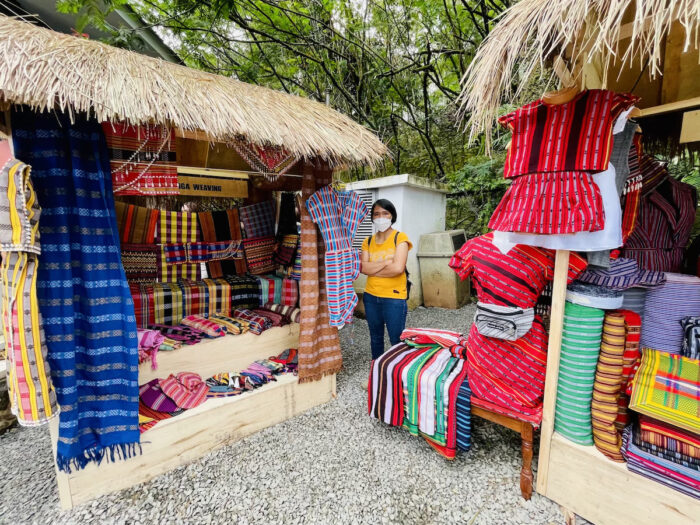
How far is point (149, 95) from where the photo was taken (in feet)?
6.27

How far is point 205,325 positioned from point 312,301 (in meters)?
0.95

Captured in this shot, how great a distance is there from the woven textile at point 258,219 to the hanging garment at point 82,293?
5.13 feet

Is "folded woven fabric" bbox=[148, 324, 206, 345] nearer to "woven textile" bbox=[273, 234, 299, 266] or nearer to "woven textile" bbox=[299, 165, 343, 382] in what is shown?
"woven textile" bbox=[299, 165, 343, 382]

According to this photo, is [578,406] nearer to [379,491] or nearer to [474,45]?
[379,491]

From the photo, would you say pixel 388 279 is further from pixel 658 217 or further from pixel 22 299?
pixel 22 299

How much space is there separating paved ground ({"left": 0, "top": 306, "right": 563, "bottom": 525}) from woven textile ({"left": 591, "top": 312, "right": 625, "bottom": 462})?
51cm

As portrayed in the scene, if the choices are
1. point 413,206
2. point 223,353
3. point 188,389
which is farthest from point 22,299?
point 413,206

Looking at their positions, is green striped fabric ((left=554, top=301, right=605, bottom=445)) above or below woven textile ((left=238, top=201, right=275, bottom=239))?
below

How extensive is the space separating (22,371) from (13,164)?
0.98 metres

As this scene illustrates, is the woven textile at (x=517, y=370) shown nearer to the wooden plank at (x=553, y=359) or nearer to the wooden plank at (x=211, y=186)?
the wooden plank at (x=553, y=359)

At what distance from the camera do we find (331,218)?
2.77 meters

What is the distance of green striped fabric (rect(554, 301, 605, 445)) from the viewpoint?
67.9 inches

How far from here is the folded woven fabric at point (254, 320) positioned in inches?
117

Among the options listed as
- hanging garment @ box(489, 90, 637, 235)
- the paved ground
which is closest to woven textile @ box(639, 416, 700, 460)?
the paved ground
